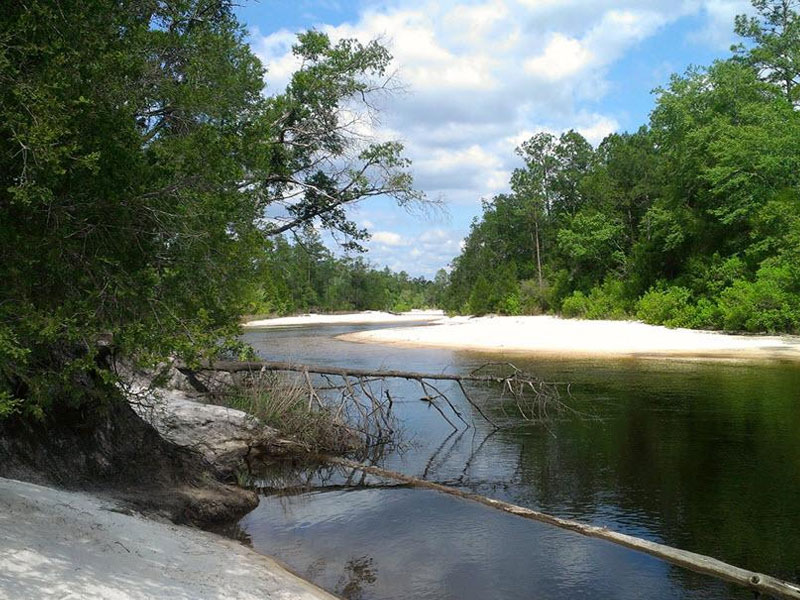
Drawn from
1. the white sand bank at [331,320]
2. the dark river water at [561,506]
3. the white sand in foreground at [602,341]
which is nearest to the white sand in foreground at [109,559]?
the dark river water at [561,506]

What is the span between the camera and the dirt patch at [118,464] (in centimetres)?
772

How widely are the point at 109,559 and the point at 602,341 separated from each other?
111 ft

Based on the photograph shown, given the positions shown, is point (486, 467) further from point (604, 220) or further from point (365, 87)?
point (604, 220)

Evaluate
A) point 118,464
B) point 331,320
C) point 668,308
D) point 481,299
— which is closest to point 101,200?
point 118,464

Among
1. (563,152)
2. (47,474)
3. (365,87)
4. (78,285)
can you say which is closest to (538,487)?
(47,474)

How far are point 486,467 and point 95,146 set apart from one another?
9.45 m

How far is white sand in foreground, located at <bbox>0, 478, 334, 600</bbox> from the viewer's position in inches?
186

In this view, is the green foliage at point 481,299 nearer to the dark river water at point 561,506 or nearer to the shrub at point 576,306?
the shrub at point 576,306

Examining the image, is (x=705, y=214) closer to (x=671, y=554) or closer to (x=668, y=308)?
(x=668, y=308)

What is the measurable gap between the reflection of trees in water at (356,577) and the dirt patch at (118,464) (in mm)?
2247

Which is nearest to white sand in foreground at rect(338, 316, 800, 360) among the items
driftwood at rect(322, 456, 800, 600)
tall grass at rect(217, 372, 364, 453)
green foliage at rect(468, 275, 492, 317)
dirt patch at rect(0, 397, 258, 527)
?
tall grass at rect(217, 372, 364, 453)

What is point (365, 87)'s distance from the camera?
655 inches

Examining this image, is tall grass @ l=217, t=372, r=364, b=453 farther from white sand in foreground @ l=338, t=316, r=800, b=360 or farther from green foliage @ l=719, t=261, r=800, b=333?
green foliage @ l=719, t=261, r=800, b=333

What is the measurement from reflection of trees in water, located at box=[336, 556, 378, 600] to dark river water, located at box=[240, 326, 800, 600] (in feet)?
0.10
